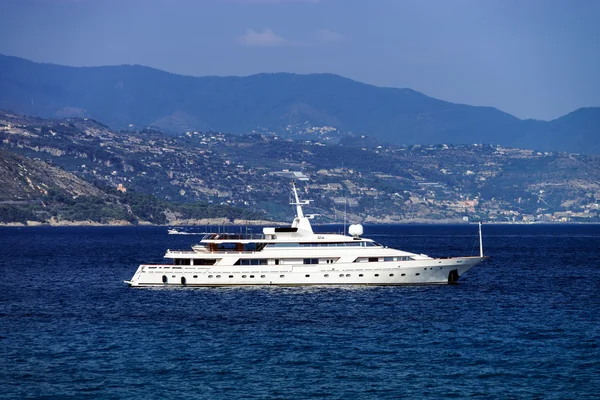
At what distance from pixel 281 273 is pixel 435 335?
29.6 metres

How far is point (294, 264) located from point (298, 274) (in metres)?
1.01

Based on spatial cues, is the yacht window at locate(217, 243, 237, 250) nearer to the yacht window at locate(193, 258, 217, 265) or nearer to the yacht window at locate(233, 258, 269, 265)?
the yacht window at locate(193, 258, 217, 265)

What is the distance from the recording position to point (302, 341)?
215 feet

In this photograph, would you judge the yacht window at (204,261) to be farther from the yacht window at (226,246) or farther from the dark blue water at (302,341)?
the dark blue water at (302,341)

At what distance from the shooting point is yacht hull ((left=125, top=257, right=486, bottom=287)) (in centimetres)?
9550

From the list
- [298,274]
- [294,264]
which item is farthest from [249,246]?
[298,274]

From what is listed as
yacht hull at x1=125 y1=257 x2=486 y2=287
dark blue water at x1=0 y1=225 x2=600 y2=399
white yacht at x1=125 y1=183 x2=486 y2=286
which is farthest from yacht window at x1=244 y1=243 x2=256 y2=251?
dark blue water at x1=0 y1=225 x2=600 y2=399

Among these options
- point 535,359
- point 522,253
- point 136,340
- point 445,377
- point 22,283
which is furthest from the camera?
point 522,253

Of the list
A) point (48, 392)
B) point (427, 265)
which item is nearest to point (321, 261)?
point (427, 265)

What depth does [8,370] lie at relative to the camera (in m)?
55.6

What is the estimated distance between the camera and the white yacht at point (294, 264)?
313ft

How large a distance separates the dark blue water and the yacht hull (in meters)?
1.99

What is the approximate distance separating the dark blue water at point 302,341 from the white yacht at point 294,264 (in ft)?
7.29

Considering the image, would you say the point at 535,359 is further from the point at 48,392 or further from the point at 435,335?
the point at 48,392
